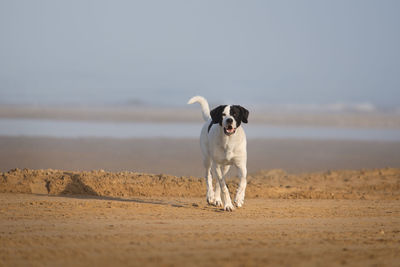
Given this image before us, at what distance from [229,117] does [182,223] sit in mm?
2077

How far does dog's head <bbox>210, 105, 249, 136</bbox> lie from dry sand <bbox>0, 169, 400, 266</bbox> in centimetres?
141

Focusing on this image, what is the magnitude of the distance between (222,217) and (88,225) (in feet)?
7.23

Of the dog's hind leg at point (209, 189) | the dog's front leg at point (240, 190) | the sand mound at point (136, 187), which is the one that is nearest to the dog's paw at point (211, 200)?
the dog's hind leg at point (209, 189)

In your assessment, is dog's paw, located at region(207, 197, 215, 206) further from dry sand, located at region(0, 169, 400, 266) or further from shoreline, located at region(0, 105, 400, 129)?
shoreline, located at region(0, 105, 400, 129)

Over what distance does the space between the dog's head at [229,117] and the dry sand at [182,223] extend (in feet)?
4.62

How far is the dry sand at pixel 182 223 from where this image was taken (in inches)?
257

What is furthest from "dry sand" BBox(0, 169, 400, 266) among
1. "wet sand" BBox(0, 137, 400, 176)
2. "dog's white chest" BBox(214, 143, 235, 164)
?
"wet sand" BBox(0, 137, 400, 176)

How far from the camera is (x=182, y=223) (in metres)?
8.63

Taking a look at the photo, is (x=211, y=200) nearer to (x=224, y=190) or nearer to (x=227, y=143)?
(x=224, y=190)

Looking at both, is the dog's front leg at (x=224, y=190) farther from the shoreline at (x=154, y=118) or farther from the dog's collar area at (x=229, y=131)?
the shoreline at (x=154, y=118)

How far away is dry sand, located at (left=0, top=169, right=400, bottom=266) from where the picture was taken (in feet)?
21.5

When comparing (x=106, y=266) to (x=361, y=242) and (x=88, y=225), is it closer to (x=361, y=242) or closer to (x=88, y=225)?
(x=88, y=225)

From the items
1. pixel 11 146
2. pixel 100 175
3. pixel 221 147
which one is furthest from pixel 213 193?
pixel 11 146

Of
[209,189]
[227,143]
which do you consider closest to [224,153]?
[227,143]
